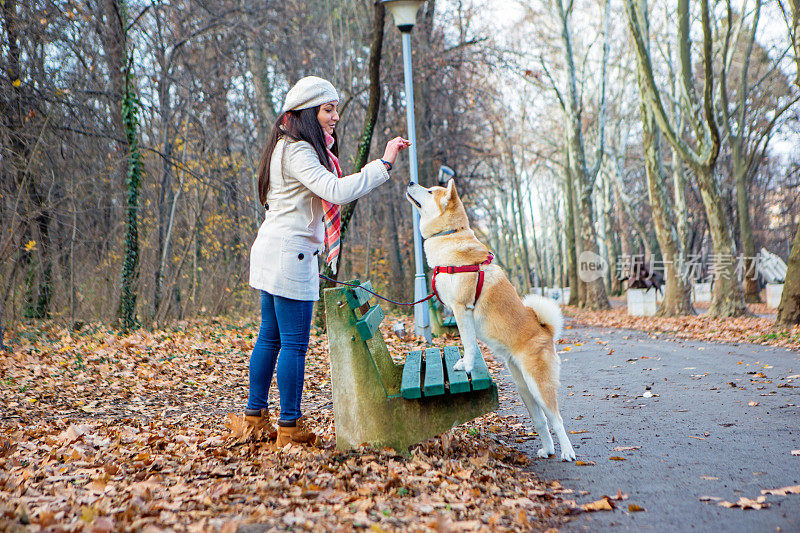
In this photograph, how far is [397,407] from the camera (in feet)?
13.1

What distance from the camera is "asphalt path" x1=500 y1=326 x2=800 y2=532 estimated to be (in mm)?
3188

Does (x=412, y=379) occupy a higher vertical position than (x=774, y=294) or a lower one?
higher

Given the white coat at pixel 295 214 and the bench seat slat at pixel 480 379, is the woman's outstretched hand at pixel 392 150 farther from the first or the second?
the bench seat slat at pixel 480 379

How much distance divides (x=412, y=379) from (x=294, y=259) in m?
1.01

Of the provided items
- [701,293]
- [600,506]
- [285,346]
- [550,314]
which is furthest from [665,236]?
[285,346]

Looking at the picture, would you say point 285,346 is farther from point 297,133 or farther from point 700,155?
point 700,155

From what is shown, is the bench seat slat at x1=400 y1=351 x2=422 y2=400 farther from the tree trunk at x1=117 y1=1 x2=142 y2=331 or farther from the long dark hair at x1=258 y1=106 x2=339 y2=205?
the tree trunk at x1=117 y1=1 x2=142 y2=331

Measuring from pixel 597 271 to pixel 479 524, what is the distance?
21551 millimetres

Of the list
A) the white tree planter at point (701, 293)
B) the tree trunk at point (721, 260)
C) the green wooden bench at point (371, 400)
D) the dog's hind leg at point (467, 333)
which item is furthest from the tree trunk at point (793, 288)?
the white tree planter at point (701, 293)

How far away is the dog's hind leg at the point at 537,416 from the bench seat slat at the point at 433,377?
49cm

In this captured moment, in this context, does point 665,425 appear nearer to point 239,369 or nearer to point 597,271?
point 239,369

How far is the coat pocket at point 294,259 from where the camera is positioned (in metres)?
3.82

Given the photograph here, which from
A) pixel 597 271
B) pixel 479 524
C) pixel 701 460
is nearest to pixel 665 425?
pixel 701 460

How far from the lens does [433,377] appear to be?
399cm
